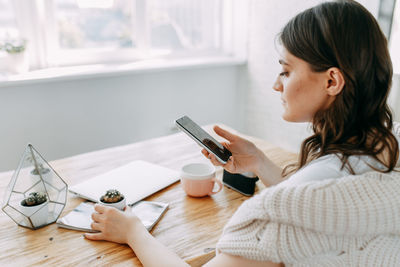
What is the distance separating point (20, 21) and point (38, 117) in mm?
521

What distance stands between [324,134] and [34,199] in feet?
2.20

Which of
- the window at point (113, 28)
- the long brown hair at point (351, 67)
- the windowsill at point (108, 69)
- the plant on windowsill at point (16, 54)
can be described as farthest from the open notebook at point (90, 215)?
the window at point (113, 28)

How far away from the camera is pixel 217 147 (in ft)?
3.06

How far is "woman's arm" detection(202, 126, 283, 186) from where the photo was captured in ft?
3.30

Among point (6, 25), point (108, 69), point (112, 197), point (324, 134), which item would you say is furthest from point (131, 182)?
point (6, 25)

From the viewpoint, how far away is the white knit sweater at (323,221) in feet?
1.82

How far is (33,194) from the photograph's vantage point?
84 centimetres

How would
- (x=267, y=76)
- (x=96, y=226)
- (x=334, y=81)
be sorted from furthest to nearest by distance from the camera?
(x=267, y=76)
(x=96, y=226)
(x=334, y=81)

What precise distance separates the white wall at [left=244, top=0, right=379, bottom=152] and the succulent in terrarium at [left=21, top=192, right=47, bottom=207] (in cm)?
162

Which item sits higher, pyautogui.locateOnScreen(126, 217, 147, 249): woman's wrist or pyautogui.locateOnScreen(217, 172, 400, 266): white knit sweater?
pyautogui.locateOnScreen(217, 172, 400, 266): white knit sweater

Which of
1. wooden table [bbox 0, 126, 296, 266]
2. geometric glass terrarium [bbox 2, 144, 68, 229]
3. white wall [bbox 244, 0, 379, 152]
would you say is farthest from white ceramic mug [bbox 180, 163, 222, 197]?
white wall [bbox 244, 0, 379, 152]

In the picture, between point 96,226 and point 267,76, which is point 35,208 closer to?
point 96,226

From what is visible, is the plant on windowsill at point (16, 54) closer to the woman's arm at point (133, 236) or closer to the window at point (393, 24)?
the woman's arm at point (133, 236)

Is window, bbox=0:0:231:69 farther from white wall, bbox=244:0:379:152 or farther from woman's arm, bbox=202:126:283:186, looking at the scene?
woman's arm, bbox=202:126:283:186
